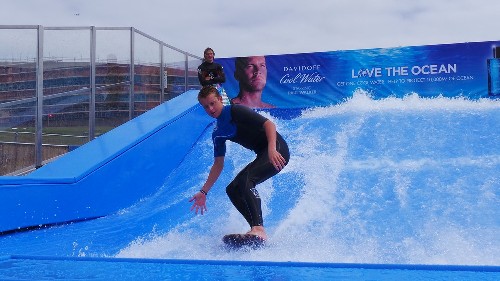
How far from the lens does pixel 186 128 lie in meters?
7.48

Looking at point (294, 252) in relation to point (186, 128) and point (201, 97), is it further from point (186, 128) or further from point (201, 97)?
point (186, 128)

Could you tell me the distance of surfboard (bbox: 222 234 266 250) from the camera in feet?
11.5

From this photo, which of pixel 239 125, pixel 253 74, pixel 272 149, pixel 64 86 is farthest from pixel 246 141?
pixel 253 74

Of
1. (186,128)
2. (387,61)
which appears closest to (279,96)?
(387,61)

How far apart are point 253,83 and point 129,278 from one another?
9.07 m

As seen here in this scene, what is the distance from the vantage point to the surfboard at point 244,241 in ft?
11.5

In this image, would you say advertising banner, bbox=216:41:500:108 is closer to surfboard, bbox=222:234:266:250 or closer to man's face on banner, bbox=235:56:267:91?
man's face on banner, bbox=235:56:267:91

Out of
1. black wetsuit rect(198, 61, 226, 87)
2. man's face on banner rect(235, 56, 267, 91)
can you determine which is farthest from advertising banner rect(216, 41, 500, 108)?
black wetsuit rect(198, 61, 226, 87)

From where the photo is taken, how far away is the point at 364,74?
11094 millimetres

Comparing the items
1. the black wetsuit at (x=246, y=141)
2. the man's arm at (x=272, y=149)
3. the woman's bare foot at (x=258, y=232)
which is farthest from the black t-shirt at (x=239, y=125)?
the woman's bare foot at (x=258, y=232)

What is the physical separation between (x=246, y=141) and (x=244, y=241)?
2.33 ft

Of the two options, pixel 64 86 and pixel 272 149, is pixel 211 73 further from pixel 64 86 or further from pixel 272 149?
pixel 272 149

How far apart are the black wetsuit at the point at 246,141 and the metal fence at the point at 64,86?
3.08 m

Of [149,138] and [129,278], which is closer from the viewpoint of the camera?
[129,278]
